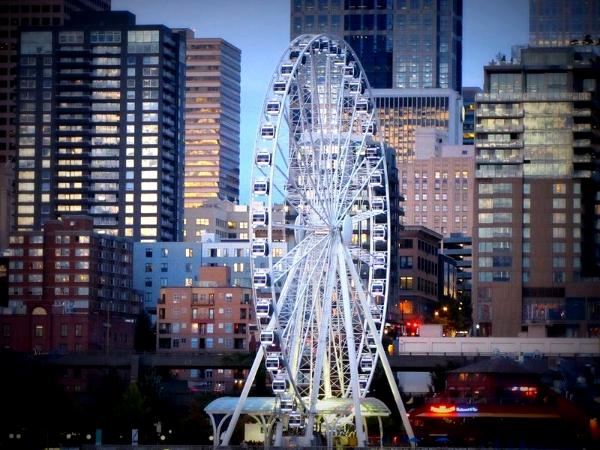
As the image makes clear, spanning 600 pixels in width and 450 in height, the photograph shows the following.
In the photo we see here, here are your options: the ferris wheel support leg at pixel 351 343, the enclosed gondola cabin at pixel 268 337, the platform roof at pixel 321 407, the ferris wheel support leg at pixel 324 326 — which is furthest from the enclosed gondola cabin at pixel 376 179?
the enclosed gondola cabin at pixel 268 337

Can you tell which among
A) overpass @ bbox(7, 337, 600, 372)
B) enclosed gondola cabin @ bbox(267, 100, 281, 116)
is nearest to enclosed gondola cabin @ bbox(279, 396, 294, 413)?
enclosed gondola cabin @ bbox(267, 100, 281, 116)

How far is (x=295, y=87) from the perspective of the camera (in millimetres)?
133625

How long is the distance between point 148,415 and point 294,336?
Answer: 3667 cm

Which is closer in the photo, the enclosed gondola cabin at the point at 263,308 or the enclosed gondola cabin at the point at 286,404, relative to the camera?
the enclosed gondola cabin at the point at 263,308

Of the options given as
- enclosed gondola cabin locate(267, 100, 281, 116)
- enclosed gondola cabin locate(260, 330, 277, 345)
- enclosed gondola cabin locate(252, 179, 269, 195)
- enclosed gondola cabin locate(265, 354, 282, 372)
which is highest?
enclosed gondola cabin locate(267, 100, 281, 116)

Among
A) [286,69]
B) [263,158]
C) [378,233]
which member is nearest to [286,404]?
[378,233]

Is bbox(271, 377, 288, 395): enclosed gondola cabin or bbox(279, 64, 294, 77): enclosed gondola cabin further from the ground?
bbox(279, 64, 294, 77): enclosed gondola cabin

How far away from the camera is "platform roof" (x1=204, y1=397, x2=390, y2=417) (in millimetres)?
133250

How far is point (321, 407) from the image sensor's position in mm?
133750

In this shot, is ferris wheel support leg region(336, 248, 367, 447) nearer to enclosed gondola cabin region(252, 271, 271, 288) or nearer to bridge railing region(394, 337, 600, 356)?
enclosed gondola cabin region(252, 271, 271, 288)

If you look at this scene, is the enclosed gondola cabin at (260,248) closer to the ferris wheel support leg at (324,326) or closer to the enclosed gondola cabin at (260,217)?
the enclosed gondola cabin at (260,217)

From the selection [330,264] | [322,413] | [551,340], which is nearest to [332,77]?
[330,264]

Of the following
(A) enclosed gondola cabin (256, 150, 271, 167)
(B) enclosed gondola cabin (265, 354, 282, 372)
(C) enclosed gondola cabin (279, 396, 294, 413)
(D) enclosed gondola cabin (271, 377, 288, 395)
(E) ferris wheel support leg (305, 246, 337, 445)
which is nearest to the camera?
(A) enclosed gondola cabin (256, 150, 271, 167)

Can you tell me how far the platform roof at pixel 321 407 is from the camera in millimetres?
133250
